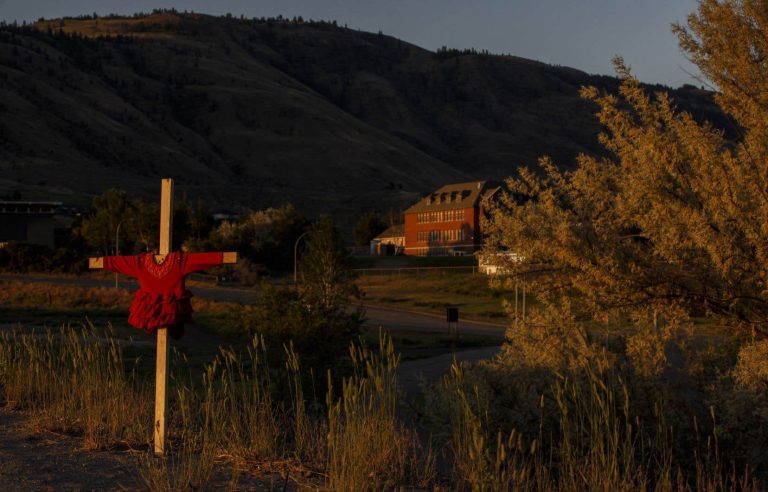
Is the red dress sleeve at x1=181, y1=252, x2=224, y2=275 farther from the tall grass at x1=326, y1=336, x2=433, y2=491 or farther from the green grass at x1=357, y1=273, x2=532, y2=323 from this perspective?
the green grass at x1=357, y1=273, x2=532, y2=323

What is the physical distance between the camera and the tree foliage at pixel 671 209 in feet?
33.8

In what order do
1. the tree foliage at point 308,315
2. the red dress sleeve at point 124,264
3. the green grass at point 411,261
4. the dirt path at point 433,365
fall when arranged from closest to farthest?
the red dress sleeve at point 124,264 < the dirt path at point 433,365 < the tree foliage at point 308,315 < the green grass at point 411,261

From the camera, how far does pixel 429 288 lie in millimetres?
78500

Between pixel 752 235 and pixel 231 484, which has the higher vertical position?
pixel 752 235

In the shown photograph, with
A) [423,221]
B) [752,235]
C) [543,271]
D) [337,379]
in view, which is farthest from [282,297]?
[423,221]

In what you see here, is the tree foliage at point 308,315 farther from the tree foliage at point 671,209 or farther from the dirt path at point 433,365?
the tree foliage at point 671,209

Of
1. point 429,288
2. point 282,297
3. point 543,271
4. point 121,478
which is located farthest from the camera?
point 429,288

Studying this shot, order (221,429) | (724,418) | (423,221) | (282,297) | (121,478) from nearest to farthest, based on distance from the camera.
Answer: (121,478) → (221,429) → (724,418) → (282,297) → (423,221)

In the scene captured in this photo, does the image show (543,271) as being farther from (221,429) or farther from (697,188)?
(221,429)

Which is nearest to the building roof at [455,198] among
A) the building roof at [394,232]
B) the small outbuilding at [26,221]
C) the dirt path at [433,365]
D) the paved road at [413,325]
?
the building roof at [394,232]

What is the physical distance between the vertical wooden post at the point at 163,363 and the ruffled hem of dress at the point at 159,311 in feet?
0.50

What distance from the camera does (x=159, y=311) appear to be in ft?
28.0

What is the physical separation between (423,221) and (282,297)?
80370mm

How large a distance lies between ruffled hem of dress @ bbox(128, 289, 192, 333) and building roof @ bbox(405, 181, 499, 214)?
297 feet
